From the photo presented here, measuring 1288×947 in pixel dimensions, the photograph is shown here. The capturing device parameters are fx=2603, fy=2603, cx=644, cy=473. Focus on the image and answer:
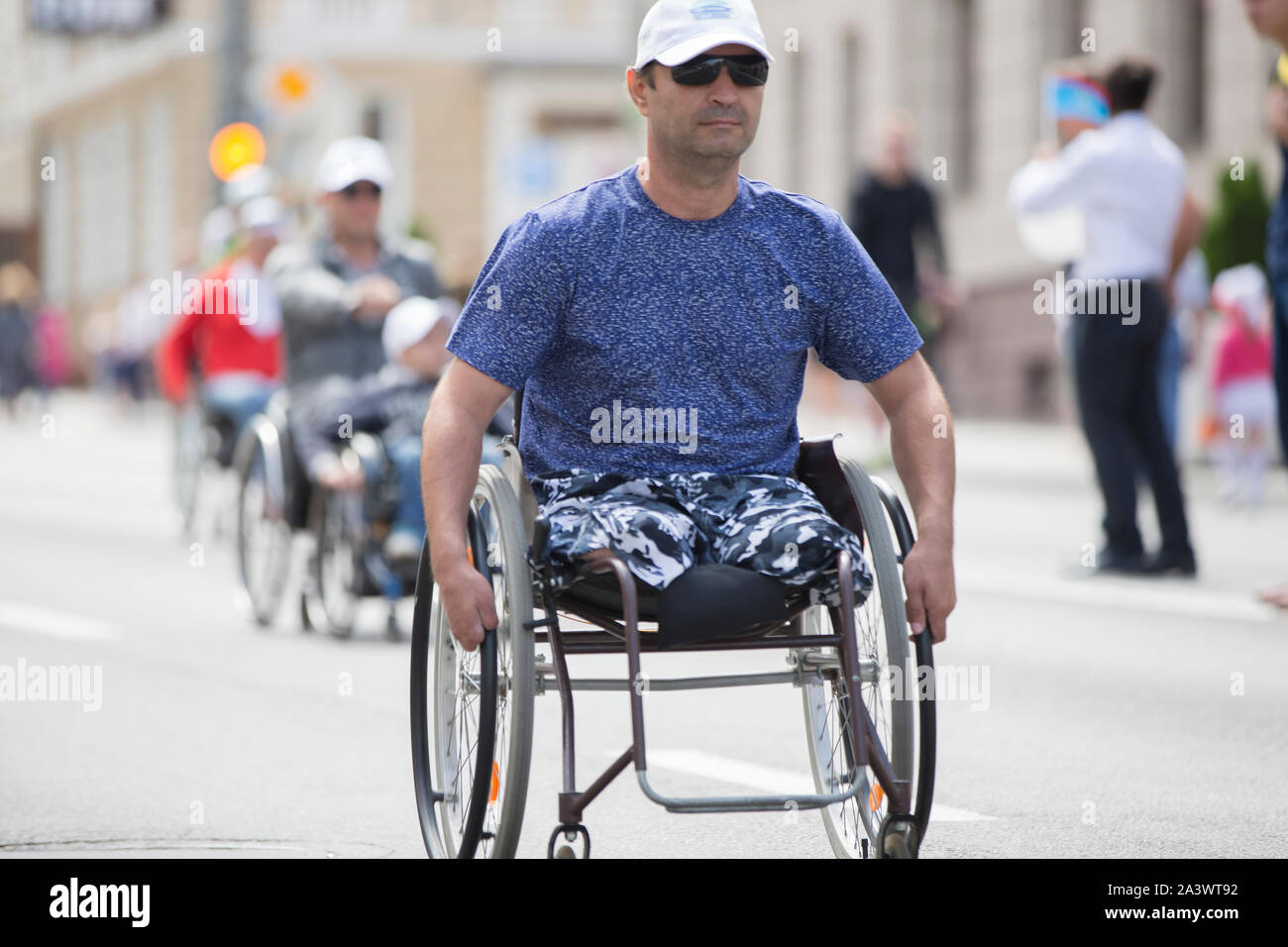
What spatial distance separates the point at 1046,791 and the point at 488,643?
2.12 metres

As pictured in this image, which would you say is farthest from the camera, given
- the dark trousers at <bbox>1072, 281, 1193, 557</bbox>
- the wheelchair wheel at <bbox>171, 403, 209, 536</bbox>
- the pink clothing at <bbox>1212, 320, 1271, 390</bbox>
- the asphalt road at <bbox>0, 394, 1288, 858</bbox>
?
the pink clothing at <bbox>1212, 320, 1271, 390</bbox>

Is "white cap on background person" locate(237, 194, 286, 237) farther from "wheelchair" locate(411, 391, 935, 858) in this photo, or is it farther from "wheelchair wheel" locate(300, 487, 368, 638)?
"wheelchair" locate(411, 391, 935, 858)

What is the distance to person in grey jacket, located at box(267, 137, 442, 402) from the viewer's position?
988 centimetres

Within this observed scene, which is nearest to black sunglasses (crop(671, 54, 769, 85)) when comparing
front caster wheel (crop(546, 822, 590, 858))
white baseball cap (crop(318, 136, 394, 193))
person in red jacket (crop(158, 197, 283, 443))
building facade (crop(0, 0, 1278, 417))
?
front caster wheel (crop(546, 822, 590, 858))

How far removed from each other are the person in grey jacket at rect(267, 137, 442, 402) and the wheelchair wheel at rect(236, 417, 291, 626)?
30 cm

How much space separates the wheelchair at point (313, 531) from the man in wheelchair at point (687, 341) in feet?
14.6

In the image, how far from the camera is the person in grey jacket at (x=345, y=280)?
9.88 metres

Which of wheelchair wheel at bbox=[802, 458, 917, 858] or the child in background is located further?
the child in background

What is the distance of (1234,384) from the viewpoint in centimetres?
1553

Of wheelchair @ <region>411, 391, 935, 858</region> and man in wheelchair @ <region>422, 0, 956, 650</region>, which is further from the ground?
man in wheelchair @ <region>422, 0, 956, 650</region>

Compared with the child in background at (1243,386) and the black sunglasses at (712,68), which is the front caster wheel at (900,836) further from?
the child in background at (1243,386)

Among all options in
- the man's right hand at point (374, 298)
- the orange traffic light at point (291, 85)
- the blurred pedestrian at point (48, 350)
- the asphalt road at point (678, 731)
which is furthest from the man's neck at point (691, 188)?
the blurred pedestrian at point (48, 350)

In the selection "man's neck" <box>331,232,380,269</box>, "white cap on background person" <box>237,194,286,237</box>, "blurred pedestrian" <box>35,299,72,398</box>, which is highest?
"white cap on background person" <box>237,194,286,237</box>
